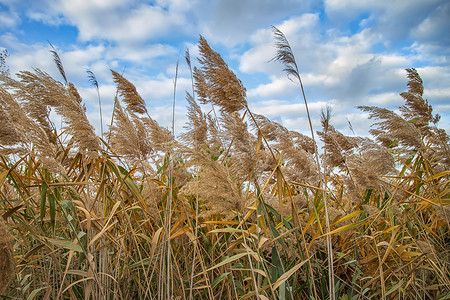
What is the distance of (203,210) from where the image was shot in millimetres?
2275

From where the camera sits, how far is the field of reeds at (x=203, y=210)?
1646mm

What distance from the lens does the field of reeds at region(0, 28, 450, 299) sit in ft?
5.40

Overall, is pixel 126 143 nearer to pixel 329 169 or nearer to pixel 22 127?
pixel 22 127

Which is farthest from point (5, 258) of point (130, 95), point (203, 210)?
point (130, 95)

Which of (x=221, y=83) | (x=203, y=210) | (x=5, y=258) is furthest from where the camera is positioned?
(x=203, y=210)

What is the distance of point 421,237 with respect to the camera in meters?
2.62

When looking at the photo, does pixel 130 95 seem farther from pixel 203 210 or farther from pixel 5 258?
pixel 5 258

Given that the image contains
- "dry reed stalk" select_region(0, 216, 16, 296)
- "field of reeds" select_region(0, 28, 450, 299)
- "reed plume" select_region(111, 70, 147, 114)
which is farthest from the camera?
"reed plume" select_region(111, 70, 147, 114)

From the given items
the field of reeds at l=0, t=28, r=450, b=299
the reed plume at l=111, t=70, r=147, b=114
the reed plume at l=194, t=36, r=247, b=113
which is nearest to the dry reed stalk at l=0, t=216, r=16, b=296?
the field of reeds at l=0, t=28, r=450, b=299

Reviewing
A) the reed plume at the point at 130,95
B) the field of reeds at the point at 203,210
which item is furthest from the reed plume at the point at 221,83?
the reed plume at the point at 130,95

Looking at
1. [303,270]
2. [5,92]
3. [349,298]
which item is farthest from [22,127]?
[349,298]

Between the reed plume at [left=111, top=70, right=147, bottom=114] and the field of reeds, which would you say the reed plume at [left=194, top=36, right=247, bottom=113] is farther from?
the reed plume at [left=111, top=70, right=147, bottom=114]

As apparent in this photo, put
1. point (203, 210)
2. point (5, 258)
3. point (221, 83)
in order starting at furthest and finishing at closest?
point (203, 210) < point (221, 83) < point (5, 258)

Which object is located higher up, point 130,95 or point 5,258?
point 130,95
